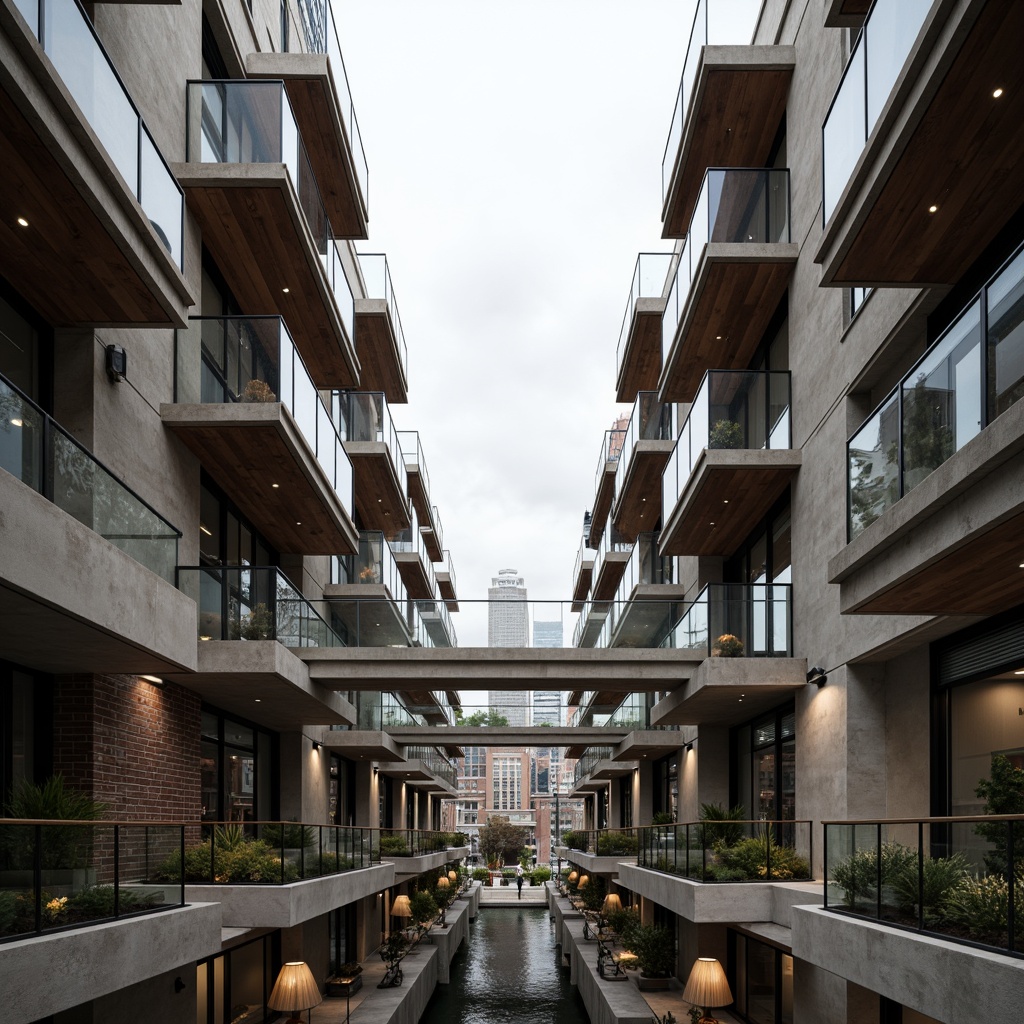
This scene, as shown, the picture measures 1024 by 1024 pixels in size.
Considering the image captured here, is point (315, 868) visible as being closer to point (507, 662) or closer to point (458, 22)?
point (507, 662)

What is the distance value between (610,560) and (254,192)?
22920mm

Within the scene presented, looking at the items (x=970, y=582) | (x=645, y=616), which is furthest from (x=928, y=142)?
(x=645, y=616)

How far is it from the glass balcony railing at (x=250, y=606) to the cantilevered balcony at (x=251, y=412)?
1.57m

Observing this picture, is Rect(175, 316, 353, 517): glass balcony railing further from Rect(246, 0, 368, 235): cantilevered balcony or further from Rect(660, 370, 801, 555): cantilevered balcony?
Rect(660, 370, 801, 555): cantilevered balcony

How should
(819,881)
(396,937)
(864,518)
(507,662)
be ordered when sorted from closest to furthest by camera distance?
(864,518)
(819,881)
(507,662)
(396,937)

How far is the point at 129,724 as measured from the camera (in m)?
14.0

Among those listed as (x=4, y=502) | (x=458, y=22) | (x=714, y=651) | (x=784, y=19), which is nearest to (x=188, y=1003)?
(x=4, y=502)

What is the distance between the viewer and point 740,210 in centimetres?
1920

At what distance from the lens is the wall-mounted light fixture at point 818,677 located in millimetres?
15923

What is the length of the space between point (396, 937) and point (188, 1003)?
14702mm

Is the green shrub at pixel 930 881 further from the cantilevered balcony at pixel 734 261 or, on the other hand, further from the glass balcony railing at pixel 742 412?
the cantilevered balcony at pixel 734 261

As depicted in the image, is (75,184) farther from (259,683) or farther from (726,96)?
(726,96)

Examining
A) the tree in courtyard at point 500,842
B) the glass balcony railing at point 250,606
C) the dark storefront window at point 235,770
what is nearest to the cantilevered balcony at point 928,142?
the glass balcony railing at point 250,606

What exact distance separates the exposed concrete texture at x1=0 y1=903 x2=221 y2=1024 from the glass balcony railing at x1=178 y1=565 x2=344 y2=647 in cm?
487
